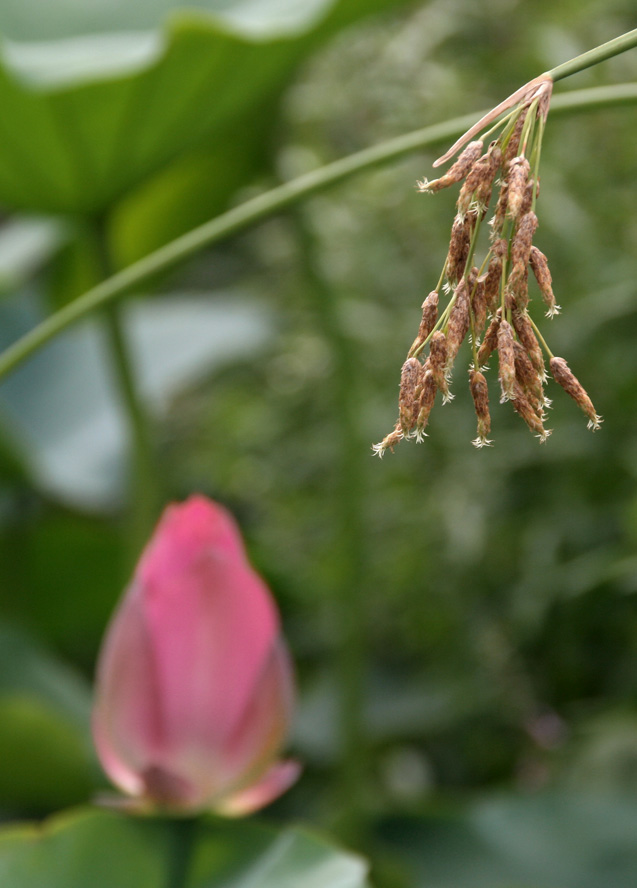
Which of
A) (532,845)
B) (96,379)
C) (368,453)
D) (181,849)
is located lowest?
(532,845)

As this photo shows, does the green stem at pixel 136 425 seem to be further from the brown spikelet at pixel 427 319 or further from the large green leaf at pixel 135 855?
the brown spikelet at pixel 427 319

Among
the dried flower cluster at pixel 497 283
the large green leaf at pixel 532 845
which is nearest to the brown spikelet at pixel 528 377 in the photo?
the dried flower cluster at pixel 497 283

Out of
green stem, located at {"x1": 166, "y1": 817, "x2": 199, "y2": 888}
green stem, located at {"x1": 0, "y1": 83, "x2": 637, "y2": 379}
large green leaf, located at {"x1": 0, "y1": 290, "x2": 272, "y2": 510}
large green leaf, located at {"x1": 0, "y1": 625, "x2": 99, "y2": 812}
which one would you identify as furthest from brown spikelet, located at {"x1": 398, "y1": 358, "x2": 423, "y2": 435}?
large green leaf, located at {"x1": 0, "y1": 290, "x2": 272, "y2": 510}

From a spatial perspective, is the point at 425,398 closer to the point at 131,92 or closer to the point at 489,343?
the point at 489,343

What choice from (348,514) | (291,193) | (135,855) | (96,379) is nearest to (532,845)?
(348,514)

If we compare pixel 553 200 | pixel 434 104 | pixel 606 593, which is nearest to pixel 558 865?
pixel 606 593

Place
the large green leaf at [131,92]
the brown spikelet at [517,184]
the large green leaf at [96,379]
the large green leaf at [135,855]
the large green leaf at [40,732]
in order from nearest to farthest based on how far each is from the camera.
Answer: the brown spikelet at [517,184]
the large green leaf at [135,855]
the large green leaf at [131,92]
the large green leaf at [40,732]
the large green leaf at [96,379]

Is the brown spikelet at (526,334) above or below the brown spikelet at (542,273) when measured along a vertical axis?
below
